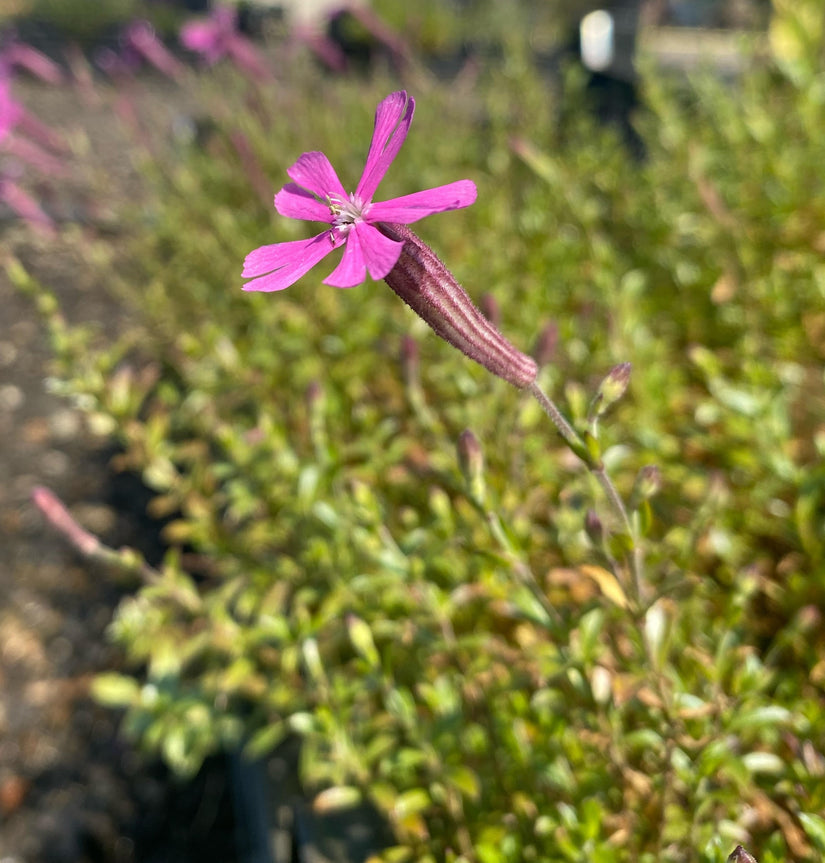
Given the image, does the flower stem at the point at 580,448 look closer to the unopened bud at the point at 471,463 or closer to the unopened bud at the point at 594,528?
the unopened bud at the point at 594,528

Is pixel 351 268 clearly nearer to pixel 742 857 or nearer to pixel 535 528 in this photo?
pixel 742 857

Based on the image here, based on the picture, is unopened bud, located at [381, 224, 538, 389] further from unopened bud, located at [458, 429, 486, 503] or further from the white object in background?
the white object in background

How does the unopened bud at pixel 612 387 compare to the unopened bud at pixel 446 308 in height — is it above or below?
below

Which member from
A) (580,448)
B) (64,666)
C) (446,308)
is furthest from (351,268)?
(64,666)

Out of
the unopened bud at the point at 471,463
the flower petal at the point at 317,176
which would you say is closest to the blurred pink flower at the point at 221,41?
the flower petal at the point at 317,176

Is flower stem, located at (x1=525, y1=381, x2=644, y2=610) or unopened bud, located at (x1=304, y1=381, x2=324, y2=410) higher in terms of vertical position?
flower stem, located at (x1=525, y1=381, x2=644, y2=610)

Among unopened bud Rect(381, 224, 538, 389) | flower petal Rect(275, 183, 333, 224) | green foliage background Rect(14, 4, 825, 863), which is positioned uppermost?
flower petal Rect(275, 183, 333, 224)

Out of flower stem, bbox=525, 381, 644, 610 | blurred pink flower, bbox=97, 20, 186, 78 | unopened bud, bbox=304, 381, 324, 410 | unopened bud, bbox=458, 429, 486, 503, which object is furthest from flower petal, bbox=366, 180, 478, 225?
blurred pink flower, bbox=97, 20, 186, 78
